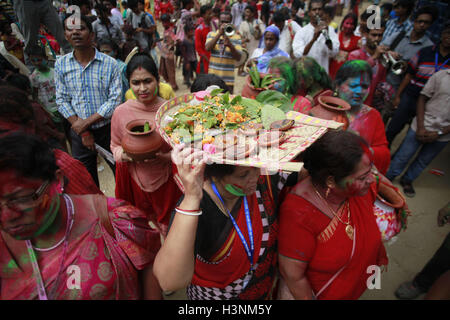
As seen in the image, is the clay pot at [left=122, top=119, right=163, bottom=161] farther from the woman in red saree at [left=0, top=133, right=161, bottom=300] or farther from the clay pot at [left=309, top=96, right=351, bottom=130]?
the clay pot at [left=309, top=96, right=351, bottom=130]

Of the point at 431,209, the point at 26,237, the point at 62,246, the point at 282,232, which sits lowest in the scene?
the point at 431,209

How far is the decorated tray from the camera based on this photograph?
1284mm

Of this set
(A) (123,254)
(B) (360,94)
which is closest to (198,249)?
(A) (123,254)

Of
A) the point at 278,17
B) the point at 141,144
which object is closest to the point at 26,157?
the point at 141,144

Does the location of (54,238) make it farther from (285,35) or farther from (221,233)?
(285,35)

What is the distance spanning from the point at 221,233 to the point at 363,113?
2.14 metres

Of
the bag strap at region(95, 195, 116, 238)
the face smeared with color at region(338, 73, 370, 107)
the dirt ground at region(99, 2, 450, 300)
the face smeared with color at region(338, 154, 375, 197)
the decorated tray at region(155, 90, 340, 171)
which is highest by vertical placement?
the decorated tray at region(155, 90, 340, 171)

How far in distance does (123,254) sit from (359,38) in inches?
238

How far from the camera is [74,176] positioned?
194 centimetres

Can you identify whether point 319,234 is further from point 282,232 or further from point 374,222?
point 374,222

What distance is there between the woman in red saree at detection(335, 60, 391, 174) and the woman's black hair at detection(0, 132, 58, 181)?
2.58 meters

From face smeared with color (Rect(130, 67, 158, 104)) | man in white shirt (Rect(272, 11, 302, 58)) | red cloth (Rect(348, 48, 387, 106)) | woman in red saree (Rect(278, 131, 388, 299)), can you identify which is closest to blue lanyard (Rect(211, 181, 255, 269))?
woman in red saree (Rect(278, 131, 388, 299))

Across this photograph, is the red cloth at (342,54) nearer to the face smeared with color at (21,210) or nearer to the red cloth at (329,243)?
the red cloth at (329,243)

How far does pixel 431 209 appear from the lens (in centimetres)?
402
